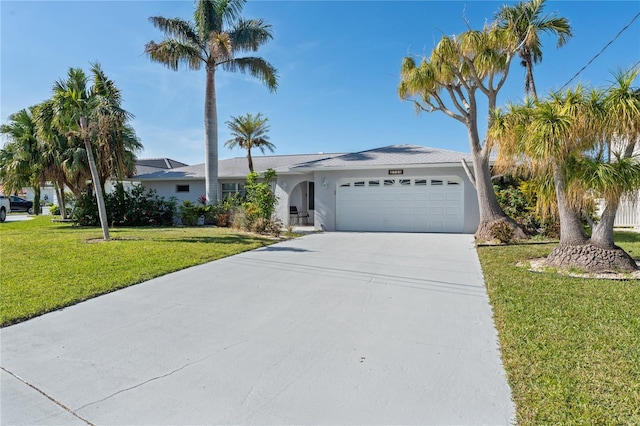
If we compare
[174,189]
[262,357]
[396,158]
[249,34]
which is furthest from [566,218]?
[174,189]

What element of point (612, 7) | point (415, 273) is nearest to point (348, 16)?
point (612, 7)

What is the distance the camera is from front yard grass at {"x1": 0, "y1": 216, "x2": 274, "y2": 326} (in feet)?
16.4

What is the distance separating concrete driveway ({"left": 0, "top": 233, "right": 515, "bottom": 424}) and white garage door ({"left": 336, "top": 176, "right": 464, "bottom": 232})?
8172mm

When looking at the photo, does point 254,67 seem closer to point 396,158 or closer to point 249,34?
point 249,34

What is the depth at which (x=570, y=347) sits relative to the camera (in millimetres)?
3311

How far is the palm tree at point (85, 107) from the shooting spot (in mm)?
9852

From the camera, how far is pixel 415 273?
267 inches

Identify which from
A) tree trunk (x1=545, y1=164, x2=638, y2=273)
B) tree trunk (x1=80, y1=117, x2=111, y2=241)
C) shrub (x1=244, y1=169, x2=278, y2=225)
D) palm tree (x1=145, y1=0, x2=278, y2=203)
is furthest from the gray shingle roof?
tree trunk (x1=80, y1=117, x2=111, y2=241)

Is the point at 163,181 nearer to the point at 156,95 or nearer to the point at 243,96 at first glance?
the point at 156,95

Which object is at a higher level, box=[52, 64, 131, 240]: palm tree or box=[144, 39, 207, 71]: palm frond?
box=[144, 39, 207, 71]: palm frond

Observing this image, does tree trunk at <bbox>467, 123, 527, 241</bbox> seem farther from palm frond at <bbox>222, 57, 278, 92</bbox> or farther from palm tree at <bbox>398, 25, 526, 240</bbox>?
palm frond at <bbox>222, 57, 278, 92</bbox>

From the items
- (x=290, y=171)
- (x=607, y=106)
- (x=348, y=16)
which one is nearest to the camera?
(x=607, y=106)

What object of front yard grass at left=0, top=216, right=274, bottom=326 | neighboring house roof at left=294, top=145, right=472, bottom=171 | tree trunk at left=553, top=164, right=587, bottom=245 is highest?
neighboring house roof at left=294, top=145, right=472, bottom=171

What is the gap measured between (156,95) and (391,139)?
12.9 m
